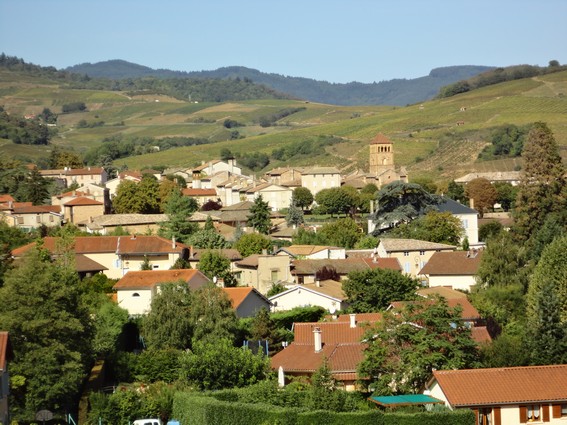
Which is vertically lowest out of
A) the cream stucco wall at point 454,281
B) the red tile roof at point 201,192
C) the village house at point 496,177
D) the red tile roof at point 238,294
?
the village house at point 496,177

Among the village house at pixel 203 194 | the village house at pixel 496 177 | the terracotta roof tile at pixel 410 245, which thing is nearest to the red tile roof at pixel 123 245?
the terracotta roof tile at pixel 410 245

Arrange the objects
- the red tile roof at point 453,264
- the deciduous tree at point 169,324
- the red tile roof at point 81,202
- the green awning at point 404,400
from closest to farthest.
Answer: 1. the green awning at point 404,400
2. the deciduous tree at point 169,324
3. the red tile roof at point 453,264
4. the red tile roof at point 81,202

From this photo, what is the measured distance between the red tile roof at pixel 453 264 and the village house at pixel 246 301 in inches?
617

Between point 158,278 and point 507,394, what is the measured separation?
24865mm

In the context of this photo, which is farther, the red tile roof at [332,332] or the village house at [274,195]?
the village house at [274,195]

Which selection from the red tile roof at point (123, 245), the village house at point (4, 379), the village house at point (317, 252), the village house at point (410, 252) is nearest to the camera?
the village house at point (4, 379)

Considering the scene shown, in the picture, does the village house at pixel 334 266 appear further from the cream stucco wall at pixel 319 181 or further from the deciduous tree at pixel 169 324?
the cream stucco wall at pixel 319 181

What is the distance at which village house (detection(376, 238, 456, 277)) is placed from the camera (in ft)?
225

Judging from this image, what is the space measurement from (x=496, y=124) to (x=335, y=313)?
122m

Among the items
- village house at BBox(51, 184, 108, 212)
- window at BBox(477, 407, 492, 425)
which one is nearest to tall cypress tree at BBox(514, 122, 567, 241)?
village house at BBox(51, 184, 108, 212)

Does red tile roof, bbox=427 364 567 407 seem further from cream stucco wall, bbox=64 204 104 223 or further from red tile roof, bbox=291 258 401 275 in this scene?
cream stucco wall, bbox=64 204 104 223

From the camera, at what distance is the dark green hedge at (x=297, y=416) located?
29.5 meters

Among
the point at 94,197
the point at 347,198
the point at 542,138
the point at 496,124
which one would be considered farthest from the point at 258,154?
the point at 542,138

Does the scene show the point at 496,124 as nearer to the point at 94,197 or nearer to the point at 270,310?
the point at 94,197
